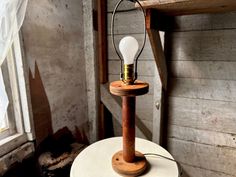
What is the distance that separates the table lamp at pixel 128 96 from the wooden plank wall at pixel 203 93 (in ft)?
1.86

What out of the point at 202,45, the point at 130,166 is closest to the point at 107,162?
the point at 130,166

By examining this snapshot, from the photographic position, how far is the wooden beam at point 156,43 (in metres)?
0.81

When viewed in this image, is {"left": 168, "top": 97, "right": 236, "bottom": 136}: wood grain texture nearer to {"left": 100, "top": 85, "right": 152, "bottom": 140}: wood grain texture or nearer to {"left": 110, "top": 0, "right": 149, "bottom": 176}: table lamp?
{"left": 100, "top": 85, "right": 152, "bottom": 140}: wood grain texture

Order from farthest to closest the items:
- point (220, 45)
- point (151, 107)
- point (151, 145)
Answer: point (151, 107) < point (220, 45) < point (151, 145)

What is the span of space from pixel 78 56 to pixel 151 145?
832 mm

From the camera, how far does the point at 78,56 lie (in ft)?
4.40

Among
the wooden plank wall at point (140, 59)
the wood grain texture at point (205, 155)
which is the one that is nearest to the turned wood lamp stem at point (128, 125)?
the wooden plank wall at point (140, 59)

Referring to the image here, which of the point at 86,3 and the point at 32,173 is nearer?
the point at 32,173

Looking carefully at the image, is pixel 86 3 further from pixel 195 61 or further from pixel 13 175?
pixel 13 175

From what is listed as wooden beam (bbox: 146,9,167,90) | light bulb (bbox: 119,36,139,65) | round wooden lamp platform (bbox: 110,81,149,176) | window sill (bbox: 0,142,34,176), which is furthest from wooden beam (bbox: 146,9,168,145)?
window sill (bbox: 0,142,34,176)

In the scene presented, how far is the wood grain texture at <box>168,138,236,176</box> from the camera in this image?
112 centimetres

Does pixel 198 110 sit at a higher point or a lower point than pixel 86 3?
lower

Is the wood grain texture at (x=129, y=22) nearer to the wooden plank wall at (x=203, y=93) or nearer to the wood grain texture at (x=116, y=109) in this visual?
the wooden plank wall at (x=203, y=93)

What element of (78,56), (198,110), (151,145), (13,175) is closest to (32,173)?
(13,175)
